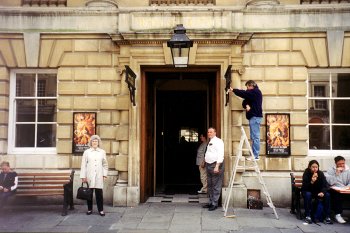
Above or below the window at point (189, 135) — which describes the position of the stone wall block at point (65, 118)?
above

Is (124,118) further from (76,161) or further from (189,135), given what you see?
(189,135)

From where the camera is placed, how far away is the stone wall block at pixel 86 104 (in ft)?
32.6

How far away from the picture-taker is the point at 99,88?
32.6ft

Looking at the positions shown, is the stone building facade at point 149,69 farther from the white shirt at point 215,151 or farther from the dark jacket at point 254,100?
the dark jacket at point 254,100

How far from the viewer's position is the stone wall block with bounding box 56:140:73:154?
9.89m

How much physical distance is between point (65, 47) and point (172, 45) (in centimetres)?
333

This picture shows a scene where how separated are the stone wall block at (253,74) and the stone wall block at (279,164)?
6.86ft

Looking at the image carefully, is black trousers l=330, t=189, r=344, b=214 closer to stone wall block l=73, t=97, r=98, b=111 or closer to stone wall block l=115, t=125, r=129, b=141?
stone wall block l=115, t=125, r=129, b=141

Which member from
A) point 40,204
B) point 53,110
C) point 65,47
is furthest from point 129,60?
point 40,204

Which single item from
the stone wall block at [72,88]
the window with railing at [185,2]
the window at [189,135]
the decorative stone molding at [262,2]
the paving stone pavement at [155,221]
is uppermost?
the window with railing at [185,2]

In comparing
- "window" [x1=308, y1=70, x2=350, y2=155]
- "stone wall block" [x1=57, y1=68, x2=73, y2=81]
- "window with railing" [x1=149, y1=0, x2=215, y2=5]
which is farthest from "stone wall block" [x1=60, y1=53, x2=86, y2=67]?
"window" [x1=308, y1=70, x2=350, y2=155]

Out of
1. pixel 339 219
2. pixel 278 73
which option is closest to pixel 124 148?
pixel 278 73

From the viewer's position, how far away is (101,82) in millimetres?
9938

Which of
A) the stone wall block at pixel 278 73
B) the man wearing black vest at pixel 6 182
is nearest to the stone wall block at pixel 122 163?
the man wearing black vest at pixel 6 182
